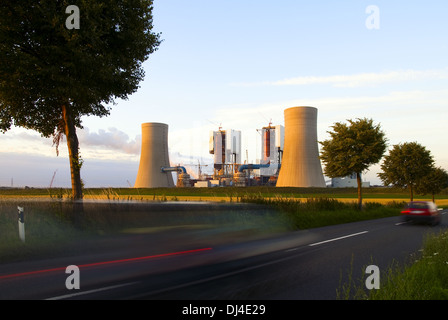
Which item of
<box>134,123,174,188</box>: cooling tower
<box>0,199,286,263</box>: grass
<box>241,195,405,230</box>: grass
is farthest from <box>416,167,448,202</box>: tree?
<box>134,123,174,188</box>: cooling tower

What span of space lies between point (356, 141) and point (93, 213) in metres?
19.2

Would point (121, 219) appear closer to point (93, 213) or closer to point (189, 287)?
point (93, 213)

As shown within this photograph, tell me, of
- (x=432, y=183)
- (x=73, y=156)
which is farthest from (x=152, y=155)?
(x=73, y=156)

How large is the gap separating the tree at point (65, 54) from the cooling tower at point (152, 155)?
5070cm

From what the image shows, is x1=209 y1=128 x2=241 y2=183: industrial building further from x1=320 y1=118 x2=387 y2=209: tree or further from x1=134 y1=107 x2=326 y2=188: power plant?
→ x1=320 y1=118 x2=387 y2=209: tree

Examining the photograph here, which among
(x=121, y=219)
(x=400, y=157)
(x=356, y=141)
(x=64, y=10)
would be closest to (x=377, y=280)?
(x=121, y=219)

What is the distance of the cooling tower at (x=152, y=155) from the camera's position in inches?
2554

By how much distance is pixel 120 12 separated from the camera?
41.7ft

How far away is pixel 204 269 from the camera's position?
6789mm

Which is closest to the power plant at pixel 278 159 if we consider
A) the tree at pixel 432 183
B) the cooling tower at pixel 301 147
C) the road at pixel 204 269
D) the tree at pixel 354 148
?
the cooling tower at pixel 301 147

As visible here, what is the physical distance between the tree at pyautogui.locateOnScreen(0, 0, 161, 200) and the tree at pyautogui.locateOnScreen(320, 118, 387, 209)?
52.6ft

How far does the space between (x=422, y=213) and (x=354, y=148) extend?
845 cm

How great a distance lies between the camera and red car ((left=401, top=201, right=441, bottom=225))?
16891 mm

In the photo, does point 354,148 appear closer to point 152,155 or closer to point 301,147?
point 301,147
